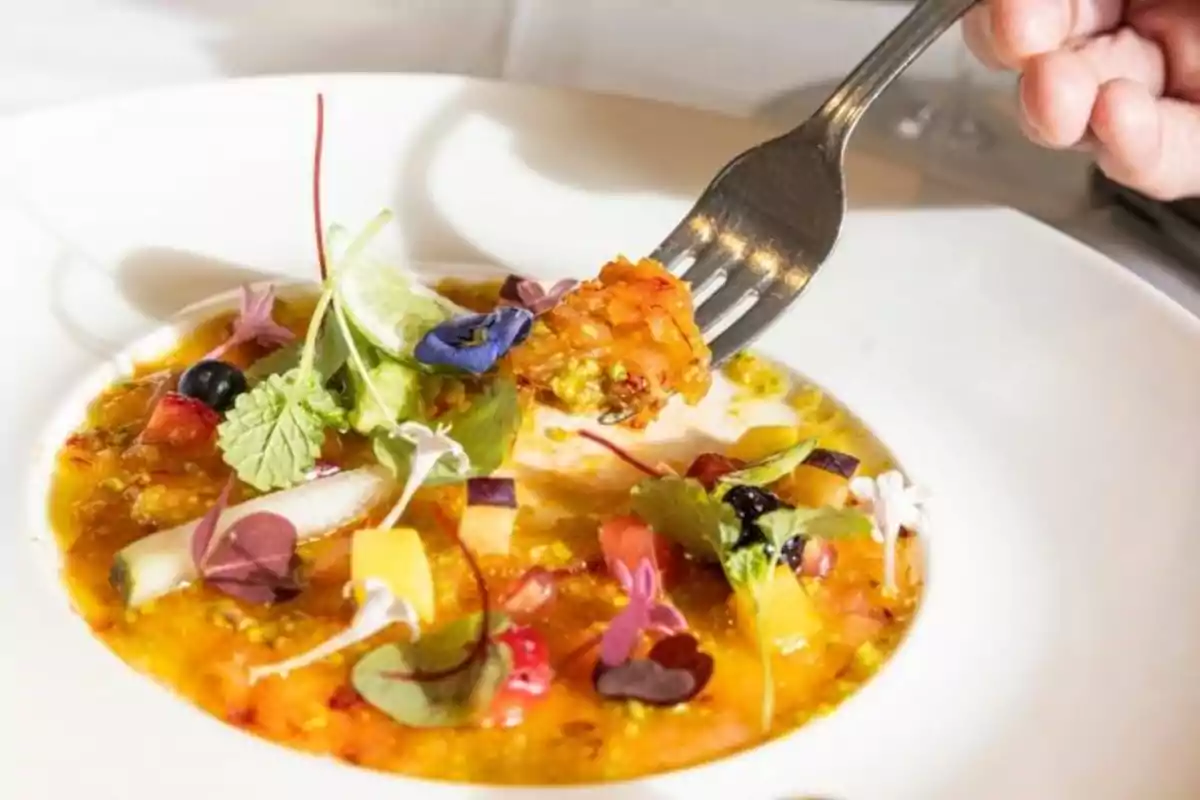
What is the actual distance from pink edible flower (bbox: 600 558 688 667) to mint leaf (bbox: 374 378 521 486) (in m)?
0.14

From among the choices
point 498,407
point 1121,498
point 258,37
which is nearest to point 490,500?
point 498,407

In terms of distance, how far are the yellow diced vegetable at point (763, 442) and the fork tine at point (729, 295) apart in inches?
4.5

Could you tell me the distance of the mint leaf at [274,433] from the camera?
1.03 metres

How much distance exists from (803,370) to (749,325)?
6 cm

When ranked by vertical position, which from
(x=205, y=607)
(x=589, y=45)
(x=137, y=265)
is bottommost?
(x=205, y=607)

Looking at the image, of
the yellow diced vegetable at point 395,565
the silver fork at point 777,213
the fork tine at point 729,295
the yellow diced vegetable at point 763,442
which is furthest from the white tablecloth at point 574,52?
the yellow diced vegetable at point 395,565

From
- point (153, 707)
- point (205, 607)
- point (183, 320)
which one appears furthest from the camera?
point (183, 320)

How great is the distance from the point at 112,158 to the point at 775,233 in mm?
582

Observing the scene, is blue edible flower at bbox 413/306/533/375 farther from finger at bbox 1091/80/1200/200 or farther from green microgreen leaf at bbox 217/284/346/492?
finger at bbox 1091/80/1200/200

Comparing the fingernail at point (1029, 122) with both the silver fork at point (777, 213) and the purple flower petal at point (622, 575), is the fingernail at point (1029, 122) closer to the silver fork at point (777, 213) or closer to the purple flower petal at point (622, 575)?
the silver fork at point (777, 213)

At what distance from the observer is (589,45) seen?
1794mm

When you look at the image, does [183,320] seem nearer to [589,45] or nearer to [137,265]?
[137,265]

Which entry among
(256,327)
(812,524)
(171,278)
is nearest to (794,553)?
(812,524)

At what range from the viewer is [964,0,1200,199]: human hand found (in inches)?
46.3
